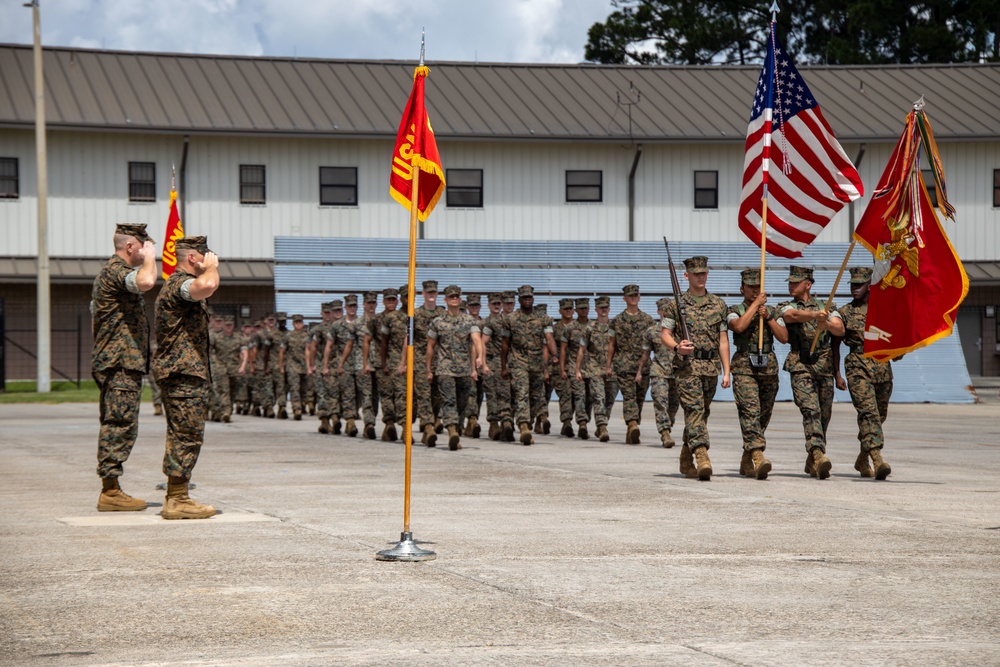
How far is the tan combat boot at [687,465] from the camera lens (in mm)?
14633

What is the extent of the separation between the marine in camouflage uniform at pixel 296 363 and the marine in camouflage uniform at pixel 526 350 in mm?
7208

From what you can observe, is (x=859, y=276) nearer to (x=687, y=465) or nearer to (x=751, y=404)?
(x=751, y=404)

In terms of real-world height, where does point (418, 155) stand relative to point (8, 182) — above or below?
below

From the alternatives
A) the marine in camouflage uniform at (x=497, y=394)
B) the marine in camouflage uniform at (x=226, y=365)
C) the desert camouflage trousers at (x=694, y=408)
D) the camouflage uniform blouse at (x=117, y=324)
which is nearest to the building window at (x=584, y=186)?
the marine in camouflage uniform at (x=226, y=365)

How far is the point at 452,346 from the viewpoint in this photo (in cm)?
2050

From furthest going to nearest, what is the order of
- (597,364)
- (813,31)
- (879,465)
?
1. (813,31)
2. (597,364)
3. (879,465)

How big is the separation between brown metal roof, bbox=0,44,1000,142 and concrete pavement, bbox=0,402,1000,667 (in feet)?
90.6

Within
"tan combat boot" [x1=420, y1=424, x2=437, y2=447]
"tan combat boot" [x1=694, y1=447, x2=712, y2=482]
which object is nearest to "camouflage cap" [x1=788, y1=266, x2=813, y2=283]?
"tan combat boot" [x1=694, y1=447, x2=712, y2=482]

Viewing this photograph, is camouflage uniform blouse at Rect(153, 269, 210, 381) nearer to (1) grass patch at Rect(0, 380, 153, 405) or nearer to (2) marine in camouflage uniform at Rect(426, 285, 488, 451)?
(2) marine in camouflage uniform at Rect(426, 285, 488, 451)

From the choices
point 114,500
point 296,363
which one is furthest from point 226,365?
point 114,500

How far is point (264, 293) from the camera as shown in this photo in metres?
42.9

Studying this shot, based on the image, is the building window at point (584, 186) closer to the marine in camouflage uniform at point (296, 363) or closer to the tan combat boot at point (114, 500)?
the marine in camouflage uniform at point (296, 363)

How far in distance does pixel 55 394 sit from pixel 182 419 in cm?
2646

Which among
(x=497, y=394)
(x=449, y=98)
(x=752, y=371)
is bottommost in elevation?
(x=497, y=394)
